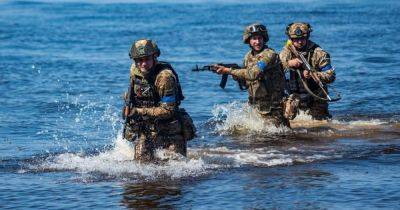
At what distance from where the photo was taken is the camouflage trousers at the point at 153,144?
10789 mm

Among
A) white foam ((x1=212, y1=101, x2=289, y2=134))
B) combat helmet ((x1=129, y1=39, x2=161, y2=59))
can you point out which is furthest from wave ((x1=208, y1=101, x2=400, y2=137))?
combat helmet ((x1=129, y1=39, x2=161, y2=59))

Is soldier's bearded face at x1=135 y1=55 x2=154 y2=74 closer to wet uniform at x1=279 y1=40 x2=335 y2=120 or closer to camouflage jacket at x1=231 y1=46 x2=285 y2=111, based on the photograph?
camouflage jacket at x1=231 y1=46 x2=285 y2=111

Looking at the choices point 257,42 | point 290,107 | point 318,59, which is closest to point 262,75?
point 257,42

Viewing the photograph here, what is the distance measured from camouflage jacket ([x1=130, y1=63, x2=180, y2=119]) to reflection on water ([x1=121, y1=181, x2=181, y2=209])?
0.84m

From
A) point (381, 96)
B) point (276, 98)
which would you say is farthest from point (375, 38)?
point (276, 98)

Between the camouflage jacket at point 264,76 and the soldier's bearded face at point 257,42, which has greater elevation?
the soldier's bearded face at point 257,42

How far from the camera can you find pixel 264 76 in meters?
13.4

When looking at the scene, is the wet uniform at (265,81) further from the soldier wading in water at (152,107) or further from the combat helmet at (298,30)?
the soldier wading in water at (152,107)

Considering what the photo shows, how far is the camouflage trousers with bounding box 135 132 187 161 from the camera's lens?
10.8 m

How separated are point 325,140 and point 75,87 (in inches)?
386

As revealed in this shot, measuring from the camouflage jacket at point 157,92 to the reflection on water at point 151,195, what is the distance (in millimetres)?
838

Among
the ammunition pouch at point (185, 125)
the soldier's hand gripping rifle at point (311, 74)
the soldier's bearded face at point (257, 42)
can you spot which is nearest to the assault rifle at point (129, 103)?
the ammunition pouch at point (185, 125)

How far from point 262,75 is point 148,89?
3.23 m

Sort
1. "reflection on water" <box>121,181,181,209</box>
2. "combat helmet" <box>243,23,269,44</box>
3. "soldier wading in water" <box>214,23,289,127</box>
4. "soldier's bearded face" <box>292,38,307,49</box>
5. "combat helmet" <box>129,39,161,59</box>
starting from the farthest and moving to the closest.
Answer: "soldier's bearded face" <box>292,38,307,49</box>
"soldier wading in water" <box>214,23,289,127</box>
"combat helmet" <box>243,23,269,44</box>
"combat helmet" <box>129,39,161,59</box>
"reflection on water" <box>121,181,181,209</box>
